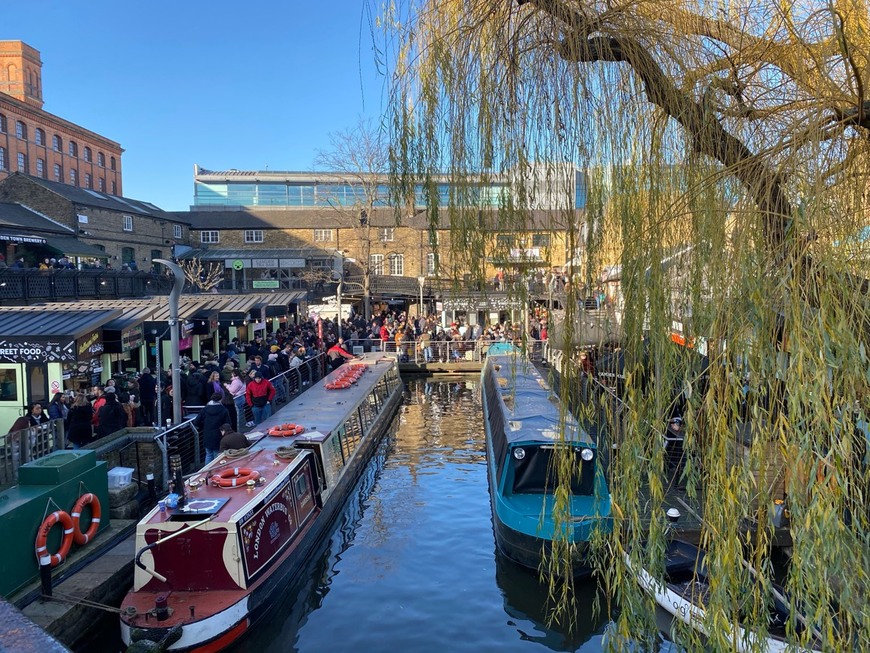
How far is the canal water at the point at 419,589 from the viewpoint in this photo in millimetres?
8484

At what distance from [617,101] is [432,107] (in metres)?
1.26

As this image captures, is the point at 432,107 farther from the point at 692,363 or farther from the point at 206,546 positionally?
the point at 206,546

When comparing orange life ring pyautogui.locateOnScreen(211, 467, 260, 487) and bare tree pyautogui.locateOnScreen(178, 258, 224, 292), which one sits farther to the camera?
bare tree pyautogui.locateOnScreen(178, 258, 224, 292)

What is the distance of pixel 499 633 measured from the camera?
870cm

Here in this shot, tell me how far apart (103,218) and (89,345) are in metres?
26.4

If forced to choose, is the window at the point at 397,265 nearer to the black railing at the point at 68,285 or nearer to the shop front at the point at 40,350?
the black railing at the point at 68,285

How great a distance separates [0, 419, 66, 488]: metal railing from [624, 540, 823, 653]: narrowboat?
26.2 feet

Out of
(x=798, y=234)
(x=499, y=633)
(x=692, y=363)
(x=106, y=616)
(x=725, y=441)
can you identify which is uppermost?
(x=798, y=234)

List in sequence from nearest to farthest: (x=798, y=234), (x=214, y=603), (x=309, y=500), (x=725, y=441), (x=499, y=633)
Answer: (x=798, y=234) → (x=725, y=441) → (x=214, y=603) → (x=499, y=633) → (x=309, y=500)

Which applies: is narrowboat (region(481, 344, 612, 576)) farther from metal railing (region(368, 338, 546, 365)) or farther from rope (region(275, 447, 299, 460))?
metal railing (region(368, 338, 546, 365))

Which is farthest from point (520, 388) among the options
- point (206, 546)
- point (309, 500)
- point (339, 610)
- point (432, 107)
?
point (432, 107)

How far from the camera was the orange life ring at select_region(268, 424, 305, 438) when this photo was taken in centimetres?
1155

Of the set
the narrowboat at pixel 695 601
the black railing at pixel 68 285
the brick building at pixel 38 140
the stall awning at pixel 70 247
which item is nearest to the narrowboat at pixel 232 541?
the narrowboat at pixel 695 601

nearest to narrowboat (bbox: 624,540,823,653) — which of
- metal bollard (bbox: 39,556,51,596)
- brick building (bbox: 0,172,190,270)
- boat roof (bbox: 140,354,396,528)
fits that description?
boat roof (bbox: 140,354,396,528)
